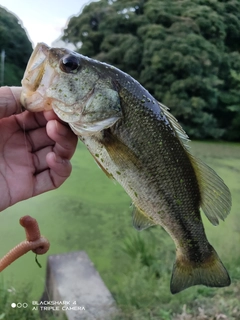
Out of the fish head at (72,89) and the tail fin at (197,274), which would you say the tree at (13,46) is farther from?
the tail fin at (197,274)

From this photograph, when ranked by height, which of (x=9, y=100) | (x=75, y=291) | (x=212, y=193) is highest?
(x=9, y=100)

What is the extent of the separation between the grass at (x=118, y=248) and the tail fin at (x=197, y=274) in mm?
1257

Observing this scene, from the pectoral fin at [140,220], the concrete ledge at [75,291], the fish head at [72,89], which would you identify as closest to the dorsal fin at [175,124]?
the fish head at [72,89]

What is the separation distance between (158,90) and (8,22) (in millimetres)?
5482

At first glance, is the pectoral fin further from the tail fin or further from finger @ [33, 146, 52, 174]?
finger @ [33, 146, 52, 174]

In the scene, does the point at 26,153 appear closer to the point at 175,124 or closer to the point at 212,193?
the point at 175,124

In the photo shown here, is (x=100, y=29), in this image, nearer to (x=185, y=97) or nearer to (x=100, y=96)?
(x=185, y=97)

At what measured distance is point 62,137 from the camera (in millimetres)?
1131

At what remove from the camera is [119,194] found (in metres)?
4.99

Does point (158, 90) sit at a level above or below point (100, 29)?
below

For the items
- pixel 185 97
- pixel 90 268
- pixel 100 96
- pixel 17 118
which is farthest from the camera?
pixel 185 97

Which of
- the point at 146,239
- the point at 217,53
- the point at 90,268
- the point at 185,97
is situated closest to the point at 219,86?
the point at 217,53

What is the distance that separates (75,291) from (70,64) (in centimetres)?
195

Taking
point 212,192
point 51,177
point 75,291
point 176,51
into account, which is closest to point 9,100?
point 51,177
